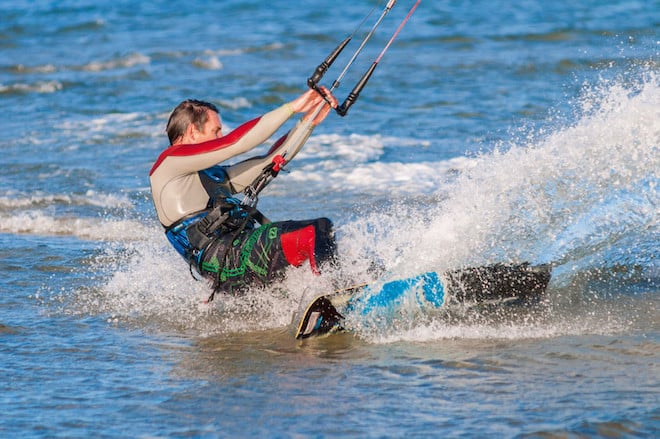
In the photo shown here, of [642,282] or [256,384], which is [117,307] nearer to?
[256,384]

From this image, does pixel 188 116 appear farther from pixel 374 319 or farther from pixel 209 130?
pixel 374 319

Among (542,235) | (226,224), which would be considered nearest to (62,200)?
(226,224)

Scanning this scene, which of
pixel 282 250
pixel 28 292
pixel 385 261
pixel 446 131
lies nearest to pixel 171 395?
pixel 282 250

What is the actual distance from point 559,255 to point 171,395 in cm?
279

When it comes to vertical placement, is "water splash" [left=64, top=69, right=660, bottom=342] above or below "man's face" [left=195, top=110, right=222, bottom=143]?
below

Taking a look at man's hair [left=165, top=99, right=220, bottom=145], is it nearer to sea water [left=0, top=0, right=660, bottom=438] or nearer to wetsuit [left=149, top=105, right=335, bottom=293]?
wetsuit [left=149, top=105, right=335, bottom=293]

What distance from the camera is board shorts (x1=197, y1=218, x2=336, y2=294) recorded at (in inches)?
227

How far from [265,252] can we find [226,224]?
0.35 meters

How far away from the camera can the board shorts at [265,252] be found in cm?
576

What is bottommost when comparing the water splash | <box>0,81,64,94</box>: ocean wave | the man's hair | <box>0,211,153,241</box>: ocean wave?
the water splash

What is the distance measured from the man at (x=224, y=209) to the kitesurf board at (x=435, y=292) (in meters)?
0.31

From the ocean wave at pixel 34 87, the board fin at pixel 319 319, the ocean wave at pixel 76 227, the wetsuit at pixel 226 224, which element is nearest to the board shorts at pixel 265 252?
the wetsuit at pixel 226 224

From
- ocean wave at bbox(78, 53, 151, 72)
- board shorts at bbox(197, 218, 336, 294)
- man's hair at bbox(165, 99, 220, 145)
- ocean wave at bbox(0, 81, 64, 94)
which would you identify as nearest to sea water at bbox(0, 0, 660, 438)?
board shorts at bbox(197, 218, 336, 294)

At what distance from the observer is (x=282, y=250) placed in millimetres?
Result: 5797
